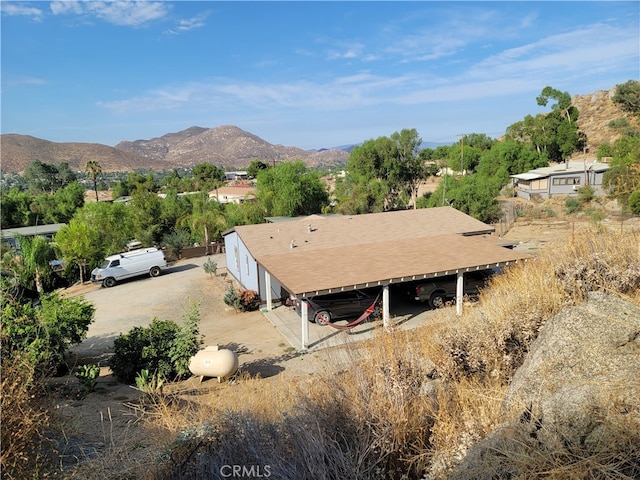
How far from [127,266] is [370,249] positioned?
14.8 meters

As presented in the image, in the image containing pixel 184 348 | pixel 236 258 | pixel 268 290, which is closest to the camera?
pixel 184 348

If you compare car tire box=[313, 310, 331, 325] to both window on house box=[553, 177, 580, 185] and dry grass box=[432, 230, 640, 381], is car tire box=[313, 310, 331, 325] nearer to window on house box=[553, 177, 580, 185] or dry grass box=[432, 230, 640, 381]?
dry grass box=[432, 230, 640, 381]

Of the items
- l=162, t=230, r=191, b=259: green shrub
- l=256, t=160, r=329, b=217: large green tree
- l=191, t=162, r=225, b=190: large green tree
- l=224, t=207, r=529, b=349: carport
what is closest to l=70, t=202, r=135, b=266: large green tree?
l=162, t=230, r=191, b=259: green shrub

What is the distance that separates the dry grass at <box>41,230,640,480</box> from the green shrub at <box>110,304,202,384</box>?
461cm

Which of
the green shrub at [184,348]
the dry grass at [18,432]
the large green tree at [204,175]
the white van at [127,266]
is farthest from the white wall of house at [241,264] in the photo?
the large green tree at [204,175]

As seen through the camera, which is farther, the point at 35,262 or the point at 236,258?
the point at 35,262

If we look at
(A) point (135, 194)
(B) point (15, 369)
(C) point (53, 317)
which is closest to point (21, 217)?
(A) point (135, 194)

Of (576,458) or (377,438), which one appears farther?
(377,438)

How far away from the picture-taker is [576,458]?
135 inches

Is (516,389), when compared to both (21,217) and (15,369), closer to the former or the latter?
(15,369)

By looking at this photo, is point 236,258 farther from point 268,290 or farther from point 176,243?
point 176,243

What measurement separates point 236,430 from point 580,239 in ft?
26.5

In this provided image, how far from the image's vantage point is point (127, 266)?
24.4 metres

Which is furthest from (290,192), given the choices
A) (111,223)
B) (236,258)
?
(236,258)
